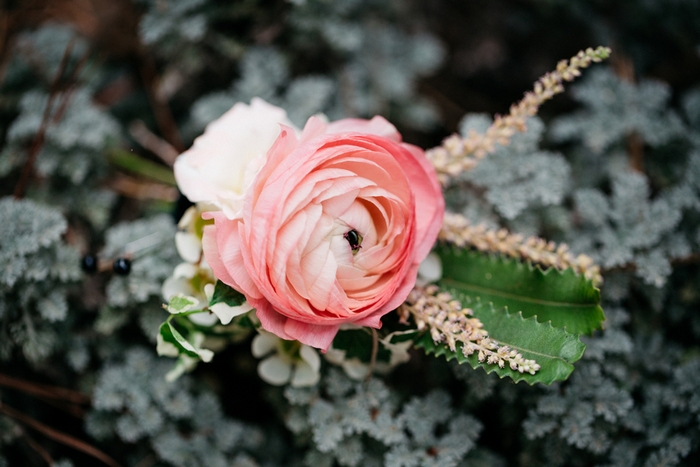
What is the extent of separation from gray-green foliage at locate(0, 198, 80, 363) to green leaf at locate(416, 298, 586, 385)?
0.66m

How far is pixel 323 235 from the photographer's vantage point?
62 cm

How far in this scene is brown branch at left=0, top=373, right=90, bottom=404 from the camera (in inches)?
37.0

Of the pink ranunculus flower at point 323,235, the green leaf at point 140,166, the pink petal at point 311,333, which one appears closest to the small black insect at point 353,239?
Result: the pink ranunculus flower at point 323,235

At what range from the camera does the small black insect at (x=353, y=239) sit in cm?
64

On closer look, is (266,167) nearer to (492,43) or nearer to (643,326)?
(643,326)

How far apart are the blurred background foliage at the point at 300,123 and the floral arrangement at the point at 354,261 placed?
16 centimetres

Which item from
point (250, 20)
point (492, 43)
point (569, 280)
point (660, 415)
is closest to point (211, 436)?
point (569, 280)

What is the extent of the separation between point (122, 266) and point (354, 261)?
467 mm

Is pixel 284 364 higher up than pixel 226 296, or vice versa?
pixel 226 296

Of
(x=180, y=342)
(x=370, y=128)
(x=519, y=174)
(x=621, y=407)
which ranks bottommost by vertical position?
(x=621, y=407)

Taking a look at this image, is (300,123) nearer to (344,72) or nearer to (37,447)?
(344,72)

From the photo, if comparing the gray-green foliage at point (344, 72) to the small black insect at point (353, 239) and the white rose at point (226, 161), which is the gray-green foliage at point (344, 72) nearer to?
the white rose at point (226, 161)

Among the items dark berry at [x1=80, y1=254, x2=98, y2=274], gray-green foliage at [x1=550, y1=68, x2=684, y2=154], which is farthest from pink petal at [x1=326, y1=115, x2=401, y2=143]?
gray-green foliage at [x1=550, y1=68, x2=684, y2=154]

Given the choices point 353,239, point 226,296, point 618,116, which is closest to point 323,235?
point 353,239
